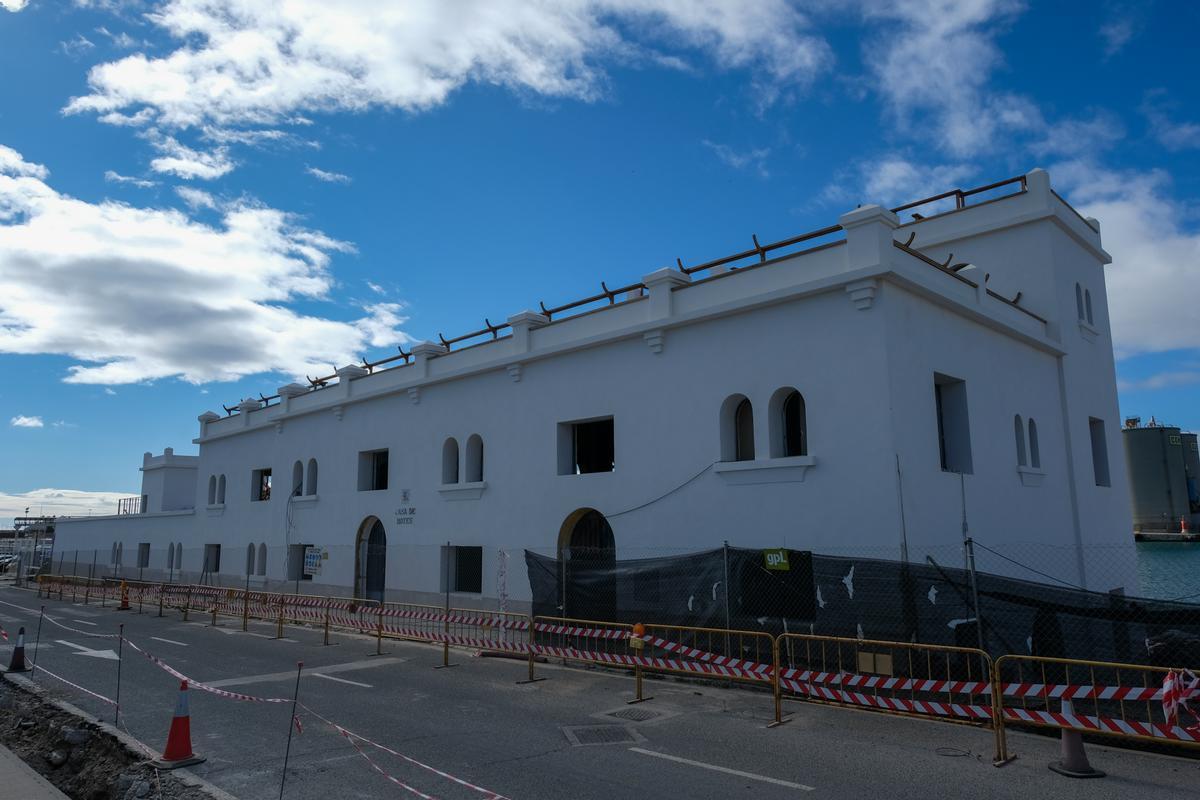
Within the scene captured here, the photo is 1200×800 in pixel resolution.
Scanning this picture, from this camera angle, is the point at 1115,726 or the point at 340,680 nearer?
the point at 1115,726

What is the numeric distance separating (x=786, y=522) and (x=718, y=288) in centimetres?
519

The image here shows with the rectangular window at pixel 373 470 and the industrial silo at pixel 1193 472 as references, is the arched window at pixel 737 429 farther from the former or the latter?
the industrial silo at pixel 1193 472

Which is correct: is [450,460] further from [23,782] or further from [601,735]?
[23,782]

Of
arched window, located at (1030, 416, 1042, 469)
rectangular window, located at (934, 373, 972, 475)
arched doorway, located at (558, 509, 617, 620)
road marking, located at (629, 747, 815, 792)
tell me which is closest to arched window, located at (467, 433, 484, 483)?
arched doorway, located at (558, 509, 617, 620)

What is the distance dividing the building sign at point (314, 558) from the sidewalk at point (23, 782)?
1824 centimetres

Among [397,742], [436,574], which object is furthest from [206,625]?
[397,742]

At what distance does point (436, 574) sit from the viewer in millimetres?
22312

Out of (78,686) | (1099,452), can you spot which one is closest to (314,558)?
(78,686)

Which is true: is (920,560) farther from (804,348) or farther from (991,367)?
(991,367)

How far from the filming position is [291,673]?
1409 cm

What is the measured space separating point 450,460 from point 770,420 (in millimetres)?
11425

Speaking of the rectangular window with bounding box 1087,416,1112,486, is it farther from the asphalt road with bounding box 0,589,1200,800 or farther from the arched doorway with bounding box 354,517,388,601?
the arched doorway with bounding box 354,517,388,601

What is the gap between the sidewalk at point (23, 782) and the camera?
741 centimetres

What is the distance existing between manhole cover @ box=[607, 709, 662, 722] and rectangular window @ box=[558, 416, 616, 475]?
9069 mm
